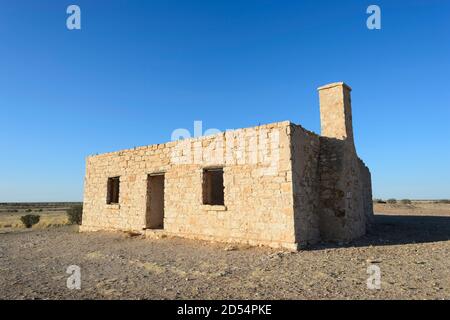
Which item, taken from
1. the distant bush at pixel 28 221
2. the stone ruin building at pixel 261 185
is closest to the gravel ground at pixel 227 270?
the stone ruin building at pixel 261 185

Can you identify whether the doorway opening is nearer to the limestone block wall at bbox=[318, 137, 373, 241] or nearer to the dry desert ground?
the dry desert ground

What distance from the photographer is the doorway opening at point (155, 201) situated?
438 inches

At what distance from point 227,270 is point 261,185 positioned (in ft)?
9.61

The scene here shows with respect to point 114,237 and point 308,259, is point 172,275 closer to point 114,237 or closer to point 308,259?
point 308,259

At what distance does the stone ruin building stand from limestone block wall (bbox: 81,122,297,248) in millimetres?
26

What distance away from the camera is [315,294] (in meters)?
4.35

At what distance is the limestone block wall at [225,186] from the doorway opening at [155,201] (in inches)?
7.3

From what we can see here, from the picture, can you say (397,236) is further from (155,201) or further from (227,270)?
(155,201)

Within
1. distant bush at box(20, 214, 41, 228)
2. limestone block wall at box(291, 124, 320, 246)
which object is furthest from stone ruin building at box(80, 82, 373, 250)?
distant bush at box(20, 214, 41, 228)

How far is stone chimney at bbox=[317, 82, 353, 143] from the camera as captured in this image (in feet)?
31.2

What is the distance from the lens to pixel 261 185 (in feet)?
27.1
